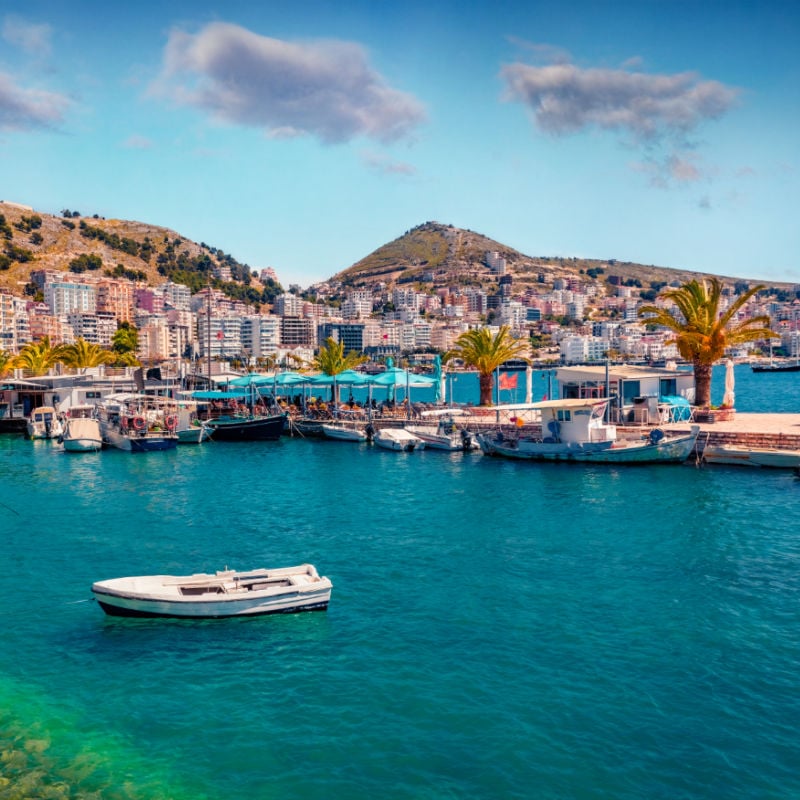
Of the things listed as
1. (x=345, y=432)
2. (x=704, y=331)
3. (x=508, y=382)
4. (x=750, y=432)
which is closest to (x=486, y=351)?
(x=508, y=382)

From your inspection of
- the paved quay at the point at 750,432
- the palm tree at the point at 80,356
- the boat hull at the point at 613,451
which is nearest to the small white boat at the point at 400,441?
the boat hull at the point at 613,451

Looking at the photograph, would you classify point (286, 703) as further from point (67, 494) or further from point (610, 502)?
point (67, 494)

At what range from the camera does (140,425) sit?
178 ft

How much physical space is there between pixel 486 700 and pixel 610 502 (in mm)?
20223

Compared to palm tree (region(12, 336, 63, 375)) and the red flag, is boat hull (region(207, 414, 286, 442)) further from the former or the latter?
palm tree (region(12, 336, 63, 375))

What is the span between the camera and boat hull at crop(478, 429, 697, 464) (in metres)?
42.0

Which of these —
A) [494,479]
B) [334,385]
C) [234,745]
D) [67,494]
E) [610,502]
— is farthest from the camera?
[334,385]

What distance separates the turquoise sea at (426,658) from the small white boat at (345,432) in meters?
23.9

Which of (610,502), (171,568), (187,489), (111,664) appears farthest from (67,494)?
(610,502)

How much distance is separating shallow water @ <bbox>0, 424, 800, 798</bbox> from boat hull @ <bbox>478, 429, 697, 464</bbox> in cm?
844

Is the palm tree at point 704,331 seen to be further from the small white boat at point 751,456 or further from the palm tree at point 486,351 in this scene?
the palm tree at point 486,351

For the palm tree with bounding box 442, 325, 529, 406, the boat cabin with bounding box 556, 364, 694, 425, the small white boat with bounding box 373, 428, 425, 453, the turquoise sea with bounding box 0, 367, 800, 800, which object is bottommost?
the turquoise sea with bounding box 0, 367, 800, 800

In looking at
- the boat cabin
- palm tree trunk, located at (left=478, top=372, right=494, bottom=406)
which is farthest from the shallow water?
palm tree trunk, located at (left=478, top=372, right=494, bottom=406)

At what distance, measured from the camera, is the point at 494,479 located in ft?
133
